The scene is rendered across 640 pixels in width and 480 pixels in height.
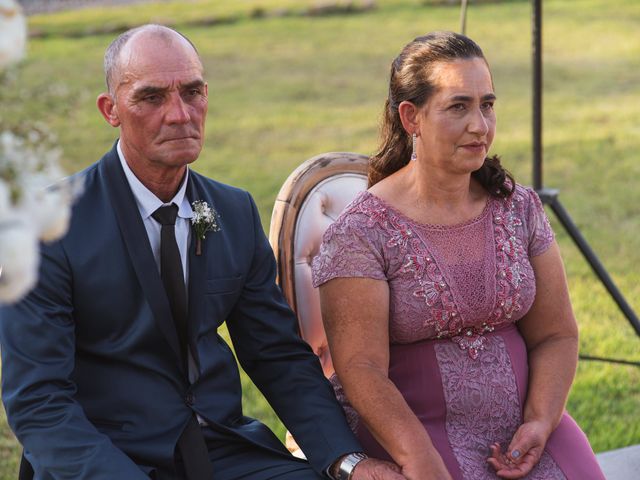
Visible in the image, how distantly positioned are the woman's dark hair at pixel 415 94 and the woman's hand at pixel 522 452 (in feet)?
2.14

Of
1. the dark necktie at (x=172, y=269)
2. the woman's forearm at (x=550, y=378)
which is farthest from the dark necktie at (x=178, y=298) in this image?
the woman's forearm at (x=550, y=378)

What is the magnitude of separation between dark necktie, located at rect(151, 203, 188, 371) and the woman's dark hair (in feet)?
2.29

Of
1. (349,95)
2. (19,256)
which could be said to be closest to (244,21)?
(349,95)

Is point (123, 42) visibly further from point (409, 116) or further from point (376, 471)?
point (376, 471)

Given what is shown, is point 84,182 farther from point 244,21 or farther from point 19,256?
point 244,21

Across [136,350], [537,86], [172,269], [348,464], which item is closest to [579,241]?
[537,86]

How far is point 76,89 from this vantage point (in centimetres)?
1053

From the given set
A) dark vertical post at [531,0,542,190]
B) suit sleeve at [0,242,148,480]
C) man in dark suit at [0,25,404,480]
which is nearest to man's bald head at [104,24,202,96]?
man in dark suit at [0,25,404,480]

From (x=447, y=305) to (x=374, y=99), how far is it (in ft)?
27.1

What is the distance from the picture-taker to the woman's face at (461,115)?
282 cm

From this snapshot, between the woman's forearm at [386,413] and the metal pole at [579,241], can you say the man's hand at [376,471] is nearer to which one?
the woman's forearm at [386,413]

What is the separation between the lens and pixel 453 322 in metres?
2.84

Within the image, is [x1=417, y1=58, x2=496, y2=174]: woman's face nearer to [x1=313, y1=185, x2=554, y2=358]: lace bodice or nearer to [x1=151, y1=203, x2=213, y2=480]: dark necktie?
[x1=313, y1=185, x2=554, y2=358]: lace bodice

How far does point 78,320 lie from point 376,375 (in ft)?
2.47
